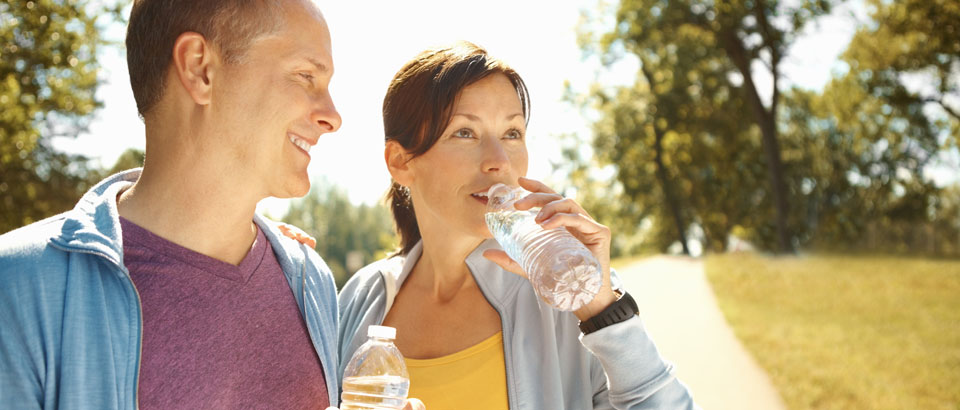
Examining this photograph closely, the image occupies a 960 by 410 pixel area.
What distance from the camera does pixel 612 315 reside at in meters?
2.24

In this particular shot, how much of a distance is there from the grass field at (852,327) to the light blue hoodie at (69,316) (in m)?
7.58

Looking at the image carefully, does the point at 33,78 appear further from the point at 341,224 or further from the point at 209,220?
the point at 341,224

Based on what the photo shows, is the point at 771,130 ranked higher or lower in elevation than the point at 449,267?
lower

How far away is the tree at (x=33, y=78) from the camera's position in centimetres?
1034

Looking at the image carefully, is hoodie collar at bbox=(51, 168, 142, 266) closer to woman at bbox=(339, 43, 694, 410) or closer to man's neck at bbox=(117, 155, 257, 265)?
man's neck at bbox=(117, 155, 257, 265)

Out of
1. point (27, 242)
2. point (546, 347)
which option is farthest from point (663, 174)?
point (27, 242)

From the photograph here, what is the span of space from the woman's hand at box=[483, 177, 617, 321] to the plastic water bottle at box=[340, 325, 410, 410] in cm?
59

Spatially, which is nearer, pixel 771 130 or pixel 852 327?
pixel 852 327

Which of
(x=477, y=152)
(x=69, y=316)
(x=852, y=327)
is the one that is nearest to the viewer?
(x=69, y=316)

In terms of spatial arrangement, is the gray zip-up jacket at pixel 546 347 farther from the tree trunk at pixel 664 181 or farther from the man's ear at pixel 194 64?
the tree trunk at pixel 664 181

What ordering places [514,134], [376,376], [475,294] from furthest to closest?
1. [475,294]
2. [514,134]
3. [376,376]

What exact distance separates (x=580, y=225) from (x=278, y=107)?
91 centimetres

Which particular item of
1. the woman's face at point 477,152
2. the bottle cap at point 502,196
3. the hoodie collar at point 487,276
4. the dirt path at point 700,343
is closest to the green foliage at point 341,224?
the dirt path at point 700,343

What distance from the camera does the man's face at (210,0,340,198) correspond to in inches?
83.1
